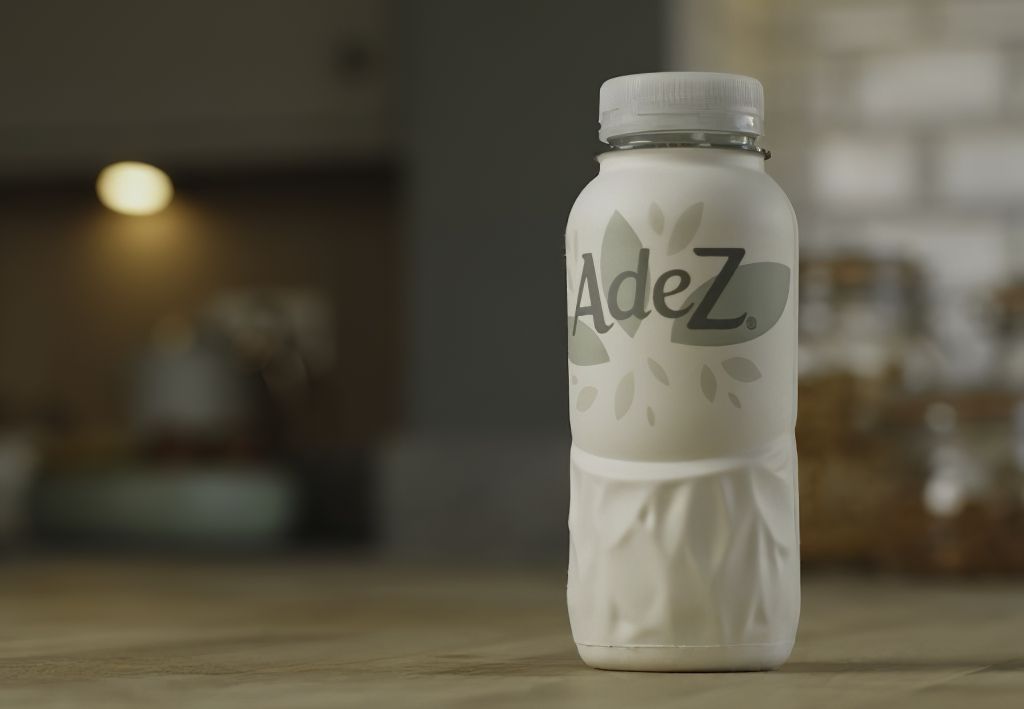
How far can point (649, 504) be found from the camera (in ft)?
2.48

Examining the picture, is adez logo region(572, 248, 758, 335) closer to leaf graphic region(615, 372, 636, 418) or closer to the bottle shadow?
leaf graphic region(615, 372, 636, 418)

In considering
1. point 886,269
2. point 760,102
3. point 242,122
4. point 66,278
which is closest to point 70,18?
point 242,122

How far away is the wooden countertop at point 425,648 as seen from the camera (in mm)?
696

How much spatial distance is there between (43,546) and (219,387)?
0.35 metres

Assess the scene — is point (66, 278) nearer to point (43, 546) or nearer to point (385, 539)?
point (43, 546)

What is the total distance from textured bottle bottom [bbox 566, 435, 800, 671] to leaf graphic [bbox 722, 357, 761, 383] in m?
0.04

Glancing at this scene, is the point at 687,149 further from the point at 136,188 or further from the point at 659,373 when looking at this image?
the point at 136,188

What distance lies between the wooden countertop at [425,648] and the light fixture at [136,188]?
1.23 metres

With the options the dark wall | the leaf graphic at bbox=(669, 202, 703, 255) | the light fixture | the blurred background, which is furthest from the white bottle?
the light fixture

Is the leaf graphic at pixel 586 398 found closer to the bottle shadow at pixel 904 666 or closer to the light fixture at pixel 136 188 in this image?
the bottle shadow at pixel 904 666

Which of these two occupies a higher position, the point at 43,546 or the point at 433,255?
the point at 433,255

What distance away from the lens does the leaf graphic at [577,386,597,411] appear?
77 centimetres

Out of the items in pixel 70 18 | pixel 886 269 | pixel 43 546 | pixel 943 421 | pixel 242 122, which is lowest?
pixel 43 546

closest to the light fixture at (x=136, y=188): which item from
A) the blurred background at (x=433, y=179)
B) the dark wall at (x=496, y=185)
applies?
the blurred background at (x=433, y=179)
